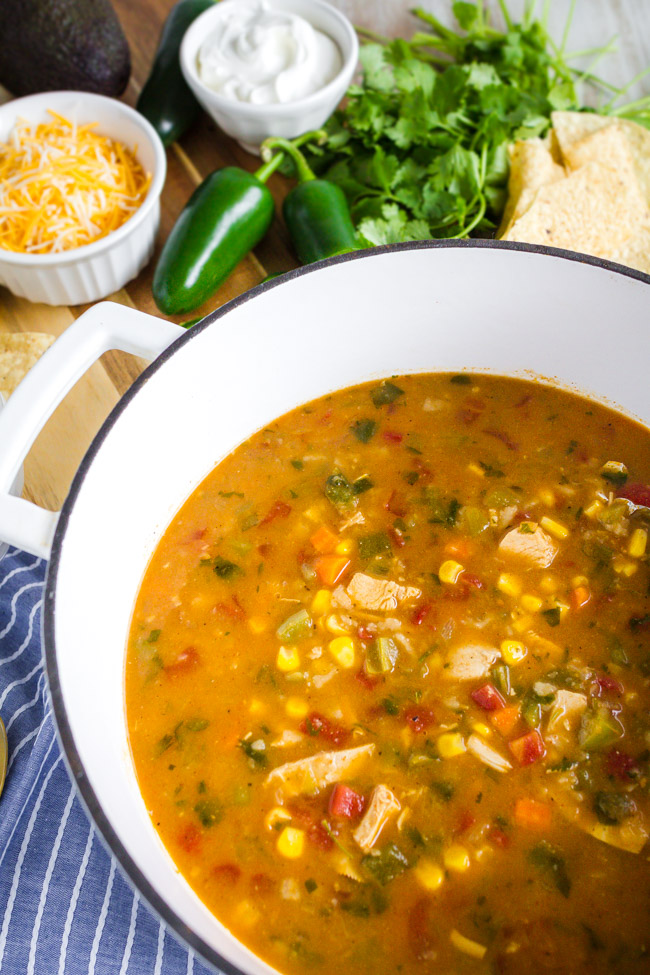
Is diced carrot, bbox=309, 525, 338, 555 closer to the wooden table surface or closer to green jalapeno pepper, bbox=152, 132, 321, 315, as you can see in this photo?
the wooden table surface

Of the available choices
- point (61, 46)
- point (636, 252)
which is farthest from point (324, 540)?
point (61, 46)

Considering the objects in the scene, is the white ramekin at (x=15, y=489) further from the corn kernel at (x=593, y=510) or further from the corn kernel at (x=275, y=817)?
the corn kernel at (x=593, y=510)

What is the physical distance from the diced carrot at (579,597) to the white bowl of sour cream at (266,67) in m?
2.26

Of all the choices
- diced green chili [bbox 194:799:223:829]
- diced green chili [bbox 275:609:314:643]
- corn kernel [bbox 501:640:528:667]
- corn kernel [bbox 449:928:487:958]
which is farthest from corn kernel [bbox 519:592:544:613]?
diced green chili [bbox 194:799:223:829]

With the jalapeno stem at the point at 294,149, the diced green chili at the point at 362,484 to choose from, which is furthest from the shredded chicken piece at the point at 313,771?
the jalapeno stem at the point at 294,149

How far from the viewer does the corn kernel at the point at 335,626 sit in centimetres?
241

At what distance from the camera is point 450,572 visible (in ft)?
8.18

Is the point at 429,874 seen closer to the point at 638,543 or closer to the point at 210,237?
the point at 638,543

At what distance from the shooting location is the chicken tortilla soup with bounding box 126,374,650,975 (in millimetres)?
2080

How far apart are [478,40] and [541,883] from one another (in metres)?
3.43

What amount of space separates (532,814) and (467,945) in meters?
0.35

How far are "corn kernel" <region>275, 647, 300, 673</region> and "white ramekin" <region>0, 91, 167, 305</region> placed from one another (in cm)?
171

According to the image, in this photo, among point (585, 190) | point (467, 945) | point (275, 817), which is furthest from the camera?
point (585, 190)

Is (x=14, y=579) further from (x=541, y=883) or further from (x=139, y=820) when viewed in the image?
(x=541, y=883)
